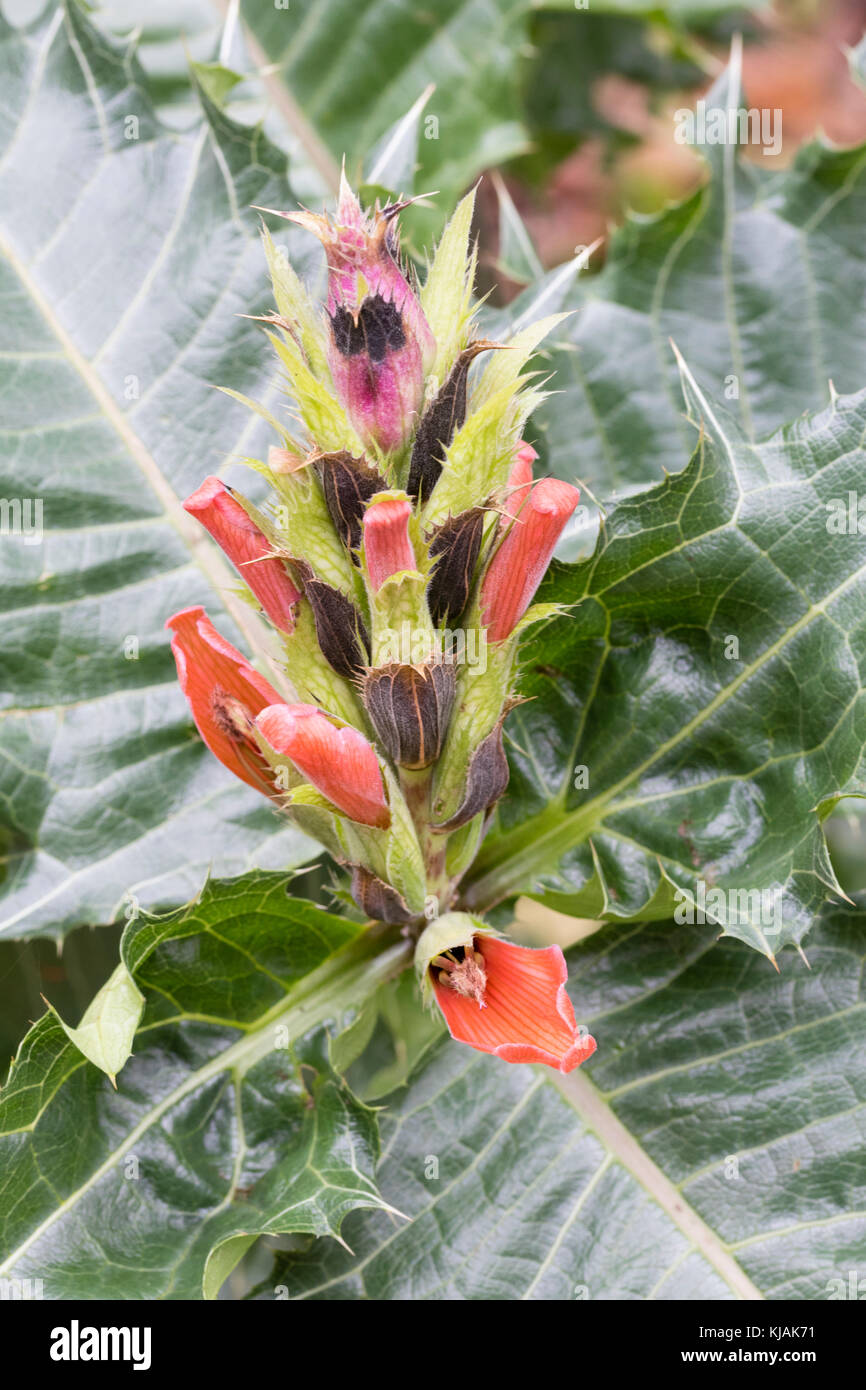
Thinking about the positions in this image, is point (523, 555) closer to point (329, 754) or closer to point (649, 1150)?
point (329, 754)

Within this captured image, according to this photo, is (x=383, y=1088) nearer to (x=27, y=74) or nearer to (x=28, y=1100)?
(x=28, y=1100)

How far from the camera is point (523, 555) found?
921 mm

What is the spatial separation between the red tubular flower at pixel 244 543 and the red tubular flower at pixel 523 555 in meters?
0.16

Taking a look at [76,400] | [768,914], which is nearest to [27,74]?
[76,400]

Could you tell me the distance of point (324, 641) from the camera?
3.07 feet

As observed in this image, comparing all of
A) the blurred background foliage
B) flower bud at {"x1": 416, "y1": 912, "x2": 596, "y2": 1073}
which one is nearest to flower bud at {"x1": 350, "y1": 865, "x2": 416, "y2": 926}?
flower bud at {"x1": 416, "y1": 912, "x2": 596, "y2": 1073}

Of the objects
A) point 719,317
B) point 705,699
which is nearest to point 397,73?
point 719,317

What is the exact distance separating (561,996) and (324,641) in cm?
33

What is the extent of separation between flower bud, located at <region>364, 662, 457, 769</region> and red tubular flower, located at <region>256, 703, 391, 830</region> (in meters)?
0.03

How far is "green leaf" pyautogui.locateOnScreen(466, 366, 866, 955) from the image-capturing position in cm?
109

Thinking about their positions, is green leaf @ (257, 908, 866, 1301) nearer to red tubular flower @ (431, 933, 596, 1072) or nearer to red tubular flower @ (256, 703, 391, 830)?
red tubular flower @ (431, 933, 596, 1072)

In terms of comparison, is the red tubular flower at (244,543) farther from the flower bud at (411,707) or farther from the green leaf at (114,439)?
the green leaf at (114,439)

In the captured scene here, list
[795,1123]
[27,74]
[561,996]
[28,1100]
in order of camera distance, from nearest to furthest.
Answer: [561,996] → [28,1100] → [795,1123] → [27,74]

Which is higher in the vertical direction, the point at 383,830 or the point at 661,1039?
the point at 383,830
